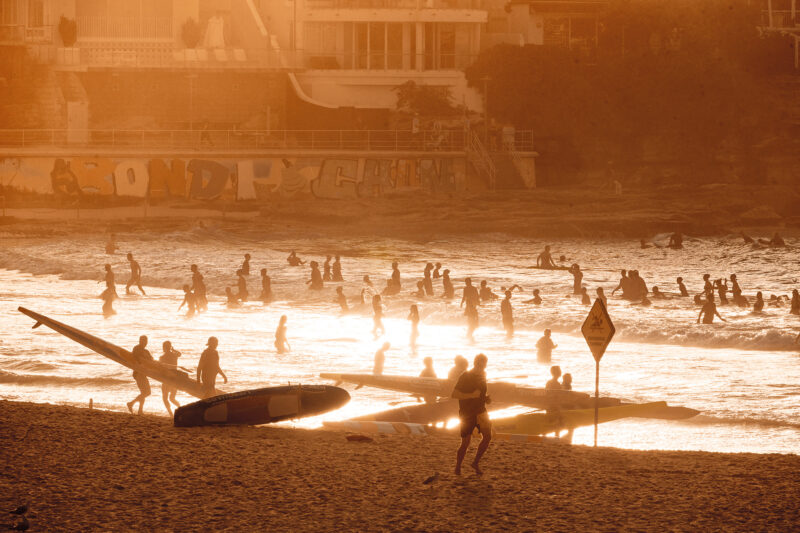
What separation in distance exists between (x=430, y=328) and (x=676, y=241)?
23.5 m

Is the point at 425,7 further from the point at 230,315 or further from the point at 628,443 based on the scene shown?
the point at 628,443

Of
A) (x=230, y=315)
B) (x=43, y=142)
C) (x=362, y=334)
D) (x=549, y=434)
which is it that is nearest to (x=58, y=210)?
(x=43, y=142)

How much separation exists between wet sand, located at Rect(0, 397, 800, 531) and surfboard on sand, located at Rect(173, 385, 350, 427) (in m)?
0.17

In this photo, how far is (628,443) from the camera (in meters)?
14.6

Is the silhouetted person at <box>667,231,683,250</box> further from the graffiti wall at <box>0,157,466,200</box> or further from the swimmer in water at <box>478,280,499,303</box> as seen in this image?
the swimmer in water at <box>478,280,499,303</box>

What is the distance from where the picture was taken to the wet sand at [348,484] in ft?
29.5

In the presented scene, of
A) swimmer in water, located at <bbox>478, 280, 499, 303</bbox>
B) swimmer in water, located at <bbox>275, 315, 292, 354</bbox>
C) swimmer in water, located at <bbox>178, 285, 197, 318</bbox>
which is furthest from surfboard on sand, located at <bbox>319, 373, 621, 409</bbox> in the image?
swimmer in water, located at <bbox>478, 280, 499, 303</bbox>

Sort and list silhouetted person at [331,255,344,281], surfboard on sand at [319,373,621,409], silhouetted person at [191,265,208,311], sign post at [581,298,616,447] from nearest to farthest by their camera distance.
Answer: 1. sign post at [581,298,616,447]
2. surfboard on sand at [319,373,621,409]
3. silhouetted person at [191,265,208,311]
4. silhouetted person at [331,255,344,281]

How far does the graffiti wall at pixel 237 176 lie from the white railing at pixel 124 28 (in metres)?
8.37

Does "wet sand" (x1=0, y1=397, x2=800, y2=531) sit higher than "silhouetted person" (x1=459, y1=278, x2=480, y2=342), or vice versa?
"wet sand" (x1=0, y1=397, x2=800, y2=531)

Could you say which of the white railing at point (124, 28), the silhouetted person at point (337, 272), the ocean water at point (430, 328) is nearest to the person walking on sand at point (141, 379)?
the ocean water at point (430, 328)

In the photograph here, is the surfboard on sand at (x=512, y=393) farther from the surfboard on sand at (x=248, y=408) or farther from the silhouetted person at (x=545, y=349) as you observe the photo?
the silhouetted person at (x=545, y=349)

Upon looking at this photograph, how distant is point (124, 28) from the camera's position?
189 feet

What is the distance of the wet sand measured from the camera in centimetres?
898
